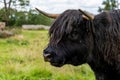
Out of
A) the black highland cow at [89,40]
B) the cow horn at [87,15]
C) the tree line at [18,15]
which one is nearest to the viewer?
the cow horn at [87,15]

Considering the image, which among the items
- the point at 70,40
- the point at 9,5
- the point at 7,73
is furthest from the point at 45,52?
the point at 9,5

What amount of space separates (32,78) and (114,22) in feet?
13.1

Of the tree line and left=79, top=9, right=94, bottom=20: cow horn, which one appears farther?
the tree line

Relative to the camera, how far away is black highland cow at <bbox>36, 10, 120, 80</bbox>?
6.80m

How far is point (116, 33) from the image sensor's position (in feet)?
23.0

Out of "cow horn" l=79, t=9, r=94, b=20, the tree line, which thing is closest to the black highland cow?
"cow horn" l=79, t=9, r=94, b=20

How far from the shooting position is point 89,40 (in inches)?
274

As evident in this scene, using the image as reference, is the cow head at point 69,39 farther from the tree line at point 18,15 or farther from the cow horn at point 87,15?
the tree line at point 18,15

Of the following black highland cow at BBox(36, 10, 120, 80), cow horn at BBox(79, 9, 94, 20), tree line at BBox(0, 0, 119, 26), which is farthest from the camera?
tree line at BBox(0, 0, 119, 26)

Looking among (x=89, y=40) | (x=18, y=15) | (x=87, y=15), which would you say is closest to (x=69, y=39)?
(x=89, y=40)

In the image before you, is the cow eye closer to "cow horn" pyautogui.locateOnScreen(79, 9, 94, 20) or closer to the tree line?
"cow horn" pyautogui.locateOnScreen(79, 9, 94, 20)

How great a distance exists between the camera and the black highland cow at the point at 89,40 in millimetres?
6805

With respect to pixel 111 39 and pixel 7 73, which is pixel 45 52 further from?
pixel 7 73

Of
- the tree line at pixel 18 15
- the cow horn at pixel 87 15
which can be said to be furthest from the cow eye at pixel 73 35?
the tree line at pixel 18 15
